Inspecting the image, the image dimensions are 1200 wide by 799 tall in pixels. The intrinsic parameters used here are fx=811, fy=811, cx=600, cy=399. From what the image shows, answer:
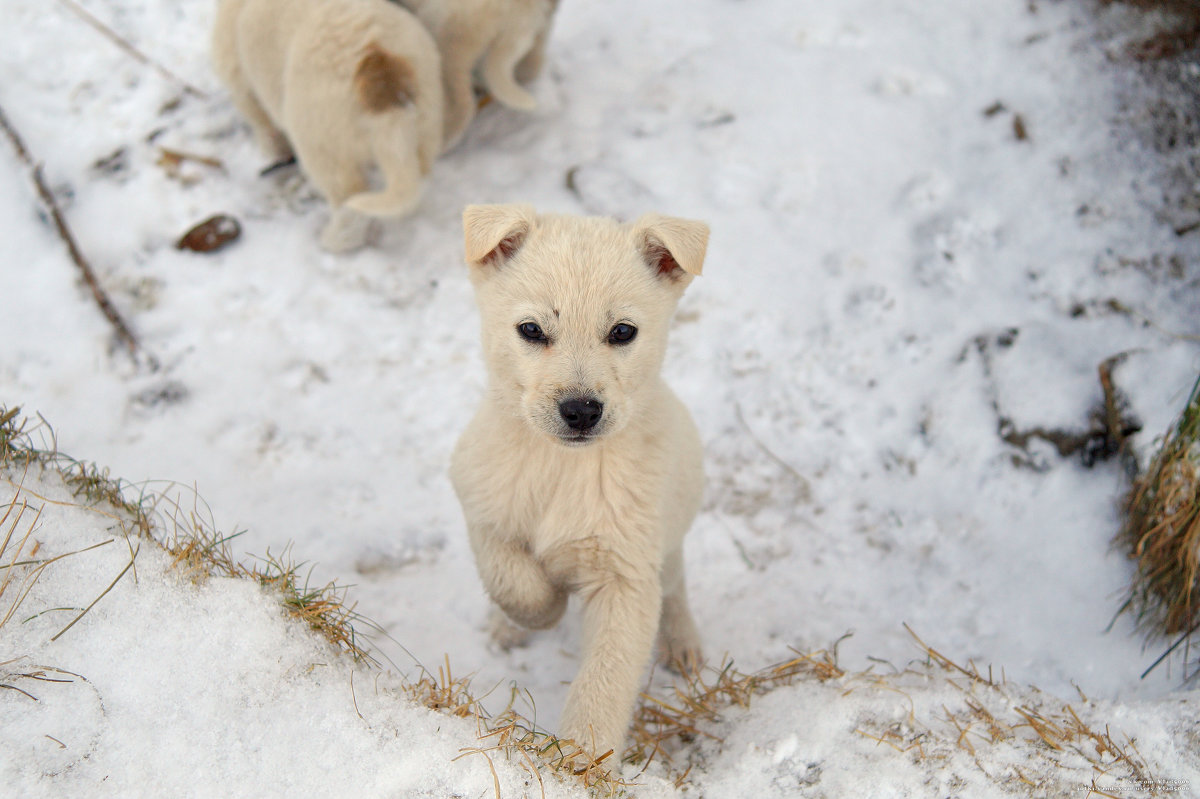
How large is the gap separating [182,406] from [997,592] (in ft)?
12.6

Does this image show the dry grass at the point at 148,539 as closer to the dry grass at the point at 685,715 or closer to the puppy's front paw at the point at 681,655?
the dry grass at the point at 685,715

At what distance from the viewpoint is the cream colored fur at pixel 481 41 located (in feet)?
15.3

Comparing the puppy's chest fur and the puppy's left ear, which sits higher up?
the puppy's left ear

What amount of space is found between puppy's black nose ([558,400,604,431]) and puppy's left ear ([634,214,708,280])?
503mm

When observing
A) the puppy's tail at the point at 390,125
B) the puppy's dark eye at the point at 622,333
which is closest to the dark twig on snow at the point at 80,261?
the puppy's tail at the point at 390,125

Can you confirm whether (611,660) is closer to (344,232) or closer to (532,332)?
(532,332)

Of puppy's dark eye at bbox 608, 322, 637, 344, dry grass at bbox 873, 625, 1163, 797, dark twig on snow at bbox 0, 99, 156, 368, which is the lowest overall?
dark twig on snow at bbox 0, 99, 156, 368

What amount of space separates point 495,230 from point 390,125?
2.21 meters

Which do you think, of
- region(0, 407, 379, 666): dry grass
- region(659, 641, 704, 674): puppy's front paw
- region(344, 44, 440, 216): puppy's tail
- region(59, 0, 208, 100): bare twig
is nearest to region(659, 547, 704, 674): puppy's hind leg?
region(659, 641, 704, 674): puppy's front paw

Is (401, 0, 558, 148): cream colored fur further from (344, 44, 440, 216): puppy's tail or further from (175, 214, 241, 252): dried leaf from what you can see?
(175, 214, 241, 252): dried leaf

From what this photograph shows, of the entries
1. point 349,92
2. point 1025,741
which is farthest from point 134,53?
point 1025,741

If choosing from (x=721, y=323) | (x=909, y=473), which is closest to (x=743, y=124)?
(x=721, y=323)

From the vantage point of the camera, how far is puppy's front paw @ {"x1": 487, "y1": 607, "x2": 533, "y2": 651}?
10.4 ft

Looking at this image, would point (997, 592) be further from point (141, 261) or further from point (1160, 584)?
point (141, 261)
